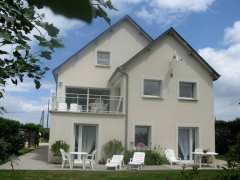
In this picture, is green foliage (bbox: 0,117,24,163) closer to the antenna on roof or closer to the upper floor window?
the antenna on roof

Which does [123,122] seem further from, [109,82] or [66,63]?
[66,63]

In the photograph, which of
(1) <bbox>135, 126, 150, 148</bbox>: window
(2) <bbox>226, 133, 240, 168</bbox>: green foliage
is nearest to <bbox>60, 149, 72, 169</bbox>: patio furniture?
(1) <bbox>135, 126, 150, 148</bbox>: window

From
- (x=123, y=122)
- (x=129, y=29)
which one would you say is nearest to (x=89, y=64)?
(x=129, y=29)

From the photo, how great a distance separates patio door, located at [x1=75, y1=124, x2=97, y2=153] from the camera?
2316 centimetres

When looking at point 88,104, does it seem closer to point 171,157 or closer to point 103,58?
point 103,58

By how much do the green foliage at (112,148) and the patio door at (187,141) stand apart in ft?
12.1

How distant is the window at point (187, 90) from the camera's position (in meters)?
24.9

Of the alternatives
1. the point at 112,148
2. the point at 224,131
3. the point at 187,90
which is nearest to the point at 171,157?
the point at 112,148

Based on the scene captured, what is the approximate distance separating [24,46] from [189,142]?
22346 mm

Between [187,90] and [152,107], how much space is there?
2618 millimetres

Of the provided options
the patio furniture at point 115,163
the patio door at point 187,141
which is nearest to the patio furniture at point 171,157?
the patio door at point 187,141

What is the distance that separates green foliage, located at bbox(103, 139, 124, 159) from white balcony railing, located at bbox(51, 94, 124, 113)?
197cm

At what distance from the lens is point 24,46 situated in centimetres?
282

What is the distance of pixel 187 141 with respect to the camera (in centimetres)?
2448
